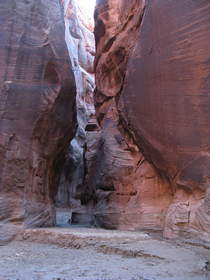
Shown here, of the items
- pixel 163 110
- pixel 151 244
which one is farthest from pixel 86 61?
pixel 151 244

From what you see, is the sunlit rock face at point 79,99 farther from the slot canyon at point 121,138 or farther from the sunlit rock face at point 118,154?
the slot canyon at point 121,138

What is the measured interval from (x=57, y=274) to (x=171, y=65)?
3780 mm

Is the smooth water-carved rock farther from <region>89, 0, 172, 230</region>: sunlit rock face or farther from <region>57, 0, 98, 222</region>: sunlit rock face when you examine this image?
<region>57, 0, 98, 222</region>: sunlit rock face

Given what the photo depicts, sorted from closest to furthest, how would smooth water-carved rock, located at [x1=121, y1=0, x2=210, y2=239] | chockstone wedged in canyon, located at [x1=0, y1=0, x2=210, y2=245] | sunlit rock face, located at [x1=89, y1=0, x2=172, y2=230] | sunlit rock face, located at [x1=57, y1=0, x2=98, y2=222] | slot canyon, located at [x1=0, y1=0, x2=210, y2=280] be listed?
slot canyon, located at [x1=0, y1=0, x2=210, y2=280] < smooth water-carved rock, located at [x1=121, y1=0, x2=210, y2=239] < chockstone wedged in canyon, located at [x1=0, y1=0, x2=210, y2=245] < sunlit rock face, located at [x1=89, y1=0, x2=172, y2=230] < sunlit rock face, located at [x1=57, y1=0, x2=98, y2=222]

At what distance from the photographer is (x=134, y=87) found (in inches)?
293

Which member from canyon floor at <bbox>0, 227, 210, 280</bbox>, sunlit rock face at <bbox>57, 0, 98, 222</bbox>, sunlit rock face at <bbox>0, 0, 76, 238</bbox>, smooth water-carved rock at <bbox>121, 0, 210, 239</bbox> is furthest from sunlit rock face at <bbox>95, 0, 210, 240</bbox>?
sunlit rock face at <bbox>57, 0, 98, 222</bbox>

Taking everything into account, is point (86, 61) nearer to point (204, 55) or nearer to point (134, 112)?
point (134, 112)

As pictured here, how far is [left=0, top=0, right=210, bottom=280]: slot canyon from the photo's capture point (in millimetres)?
5715

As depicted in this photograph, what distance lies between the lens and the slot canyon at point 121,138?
5715 millimetres

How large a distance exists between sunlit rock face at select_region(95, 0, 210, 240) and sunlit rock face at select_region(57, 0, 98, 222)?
3.65 m

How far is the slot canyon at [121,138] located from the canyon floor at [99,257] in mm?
20

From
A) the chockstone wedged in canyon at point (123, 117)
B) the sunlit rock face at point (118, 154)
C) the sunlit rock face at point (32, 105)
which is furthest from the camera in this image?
the sunlit rock face at point (118, 154)

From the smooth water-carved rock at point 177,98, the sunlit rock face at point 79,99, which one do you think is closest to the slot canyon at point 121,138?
the smooth water-carved rock at point 177,98

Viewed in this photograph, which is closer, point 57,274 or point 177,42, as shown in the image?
point 57,274
